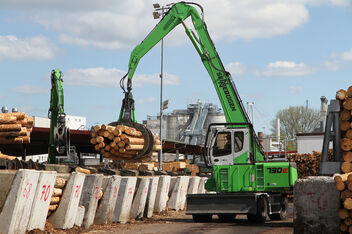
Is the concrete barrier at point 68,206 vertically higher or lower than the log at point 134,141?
lower

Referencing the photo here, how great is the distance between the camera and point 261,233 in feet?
48.1

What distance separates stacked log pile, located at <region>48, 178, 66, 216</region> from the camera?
13.4 meters

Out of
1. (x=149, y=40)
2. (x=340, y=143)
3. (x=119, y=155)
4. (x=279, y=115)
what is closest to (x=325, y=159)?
(x=340, y=143)

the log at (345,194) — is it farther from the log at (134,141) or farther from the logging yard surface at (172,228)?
the log at (134,141)

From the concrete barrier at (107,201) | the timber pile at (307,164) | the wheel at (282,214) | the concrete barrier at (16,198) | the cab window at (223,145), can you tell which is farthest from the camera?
the timber pile at (307,164)

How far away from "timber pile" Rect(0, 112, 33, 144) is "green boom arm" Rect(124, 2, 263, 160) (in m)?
4.43

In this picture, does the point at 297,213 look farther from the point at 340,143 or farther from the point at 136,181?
the point at 136,181

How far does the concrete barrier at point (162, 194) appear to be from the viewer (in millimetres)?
21312

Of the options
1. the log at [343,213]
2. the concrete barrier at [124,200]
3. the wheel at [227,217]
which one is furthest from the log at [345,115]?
the wheel at [227,217]

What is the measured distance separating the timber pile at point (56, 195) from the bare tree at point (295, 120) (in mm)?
72555

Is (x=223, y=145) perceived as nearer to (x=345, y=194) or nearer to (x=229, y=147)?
(x=229, y=147)

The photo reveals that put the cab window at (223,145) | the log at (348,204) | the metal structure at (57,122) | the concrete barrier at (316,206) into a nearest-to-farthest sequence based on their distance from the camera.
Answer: the log at (348,204) → the concrete barrier at (316,206) → the cab window at (223,145) → the metal structure at (57,122)

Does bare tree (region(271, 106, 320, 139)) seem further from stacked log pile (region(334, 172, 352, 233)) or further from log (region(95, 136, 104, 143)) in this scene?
stacked log pile (region(334, 172, 352, 233))

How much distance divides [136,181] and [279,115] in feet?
231
